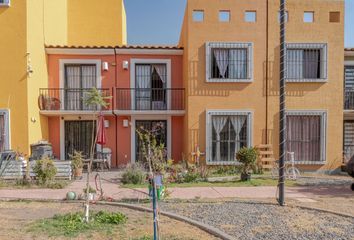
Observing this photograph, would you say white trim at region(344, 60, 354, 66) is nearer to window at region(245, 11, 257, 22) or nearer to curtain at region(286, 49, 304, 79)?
curtain at region(286, 49, 304, 79)

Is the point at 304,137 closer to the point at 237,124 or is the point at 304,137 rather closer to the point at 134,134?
the point at 237,124

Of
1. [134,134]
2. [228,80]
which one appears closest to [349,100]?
[228,80]

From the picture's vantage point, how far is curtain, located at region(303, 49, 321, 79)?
46.9 feet

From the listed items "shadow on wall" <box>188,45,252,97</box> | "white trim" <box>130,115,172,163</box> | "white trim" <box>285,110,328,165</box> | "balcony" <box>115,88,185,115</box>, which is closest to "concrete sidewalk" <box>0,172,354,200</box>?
"white trim" <box>285,110,328,165</box>

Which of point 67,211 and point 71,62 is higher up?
point 71,62

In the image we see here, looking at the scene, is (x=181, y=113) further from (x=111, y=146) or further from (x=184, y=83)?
(x=111, y=146)

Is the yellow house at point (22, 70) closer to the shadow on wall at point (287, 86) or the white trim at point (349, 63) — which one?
the shadow on wall at point (287, 86)

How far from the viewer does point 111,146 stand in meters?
15.2

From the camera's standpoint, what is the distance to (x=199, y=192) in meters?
9.50

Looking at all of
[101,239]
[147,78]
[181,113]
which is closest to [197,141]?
[181,113]

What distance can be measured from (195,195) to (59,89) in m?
9.31

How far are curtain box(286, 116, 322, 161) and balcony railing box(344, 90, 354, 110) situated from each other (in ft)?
7.43

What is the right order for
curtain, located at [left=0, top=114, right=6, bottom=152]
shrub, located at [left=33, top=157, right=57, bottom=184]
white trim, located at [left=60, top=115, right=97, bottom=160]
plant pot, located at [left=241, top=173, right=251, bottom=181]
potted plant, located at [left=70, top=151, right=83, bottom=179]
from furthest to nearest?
white trim, located at [left=60, top=115, right=97, bottom=160], curtain, located at [left=0, top=114, right=6, bottom=152], potted plant, located at [left=70, top=151, right=83, bottom=179], plant pot, located at [left=241, top=173, right=251, bottom=181], shrub, located at [left=33, top=157, right=57, bottom=184]

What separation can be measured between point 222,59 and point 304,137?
5294 mm
